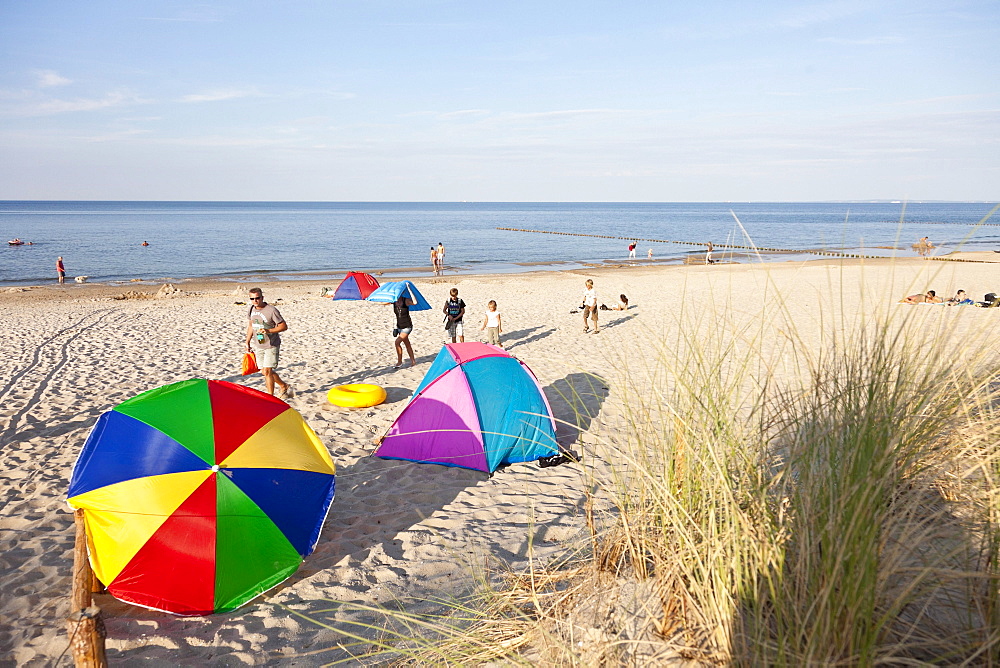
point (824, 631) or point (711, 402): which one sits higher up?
point (711, 402)

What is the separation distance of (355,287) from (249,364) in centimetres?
978

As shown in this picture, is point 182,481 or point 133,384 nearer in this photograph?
point 182,481

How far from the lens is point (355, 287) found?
64.7 ft

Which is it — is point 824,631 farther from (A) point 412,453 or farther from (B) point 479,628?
(A) point 412,453

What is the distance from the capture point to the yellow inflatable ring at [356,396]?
9.02m

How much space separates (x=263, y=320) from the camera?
8.91 meters

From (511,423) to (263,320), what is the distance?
4332 mm

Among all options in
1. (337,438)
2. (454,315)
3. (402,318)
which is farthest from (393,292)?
(337,438)

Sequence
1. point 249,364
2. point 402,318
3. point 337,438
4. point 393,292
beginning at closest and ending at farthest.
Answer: point 337,438, point 249,364, point 402,318, point 393,292

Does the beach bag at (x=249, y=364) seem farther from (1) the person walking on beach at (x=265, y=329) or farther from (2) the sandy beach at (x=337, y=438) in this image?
(1) the person walking on beach at (x=265, y=329)

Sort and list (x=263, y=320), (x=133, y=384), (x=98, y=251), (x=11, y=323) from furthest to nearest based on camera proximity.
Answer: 1. (x=98, y=251)
2. (x=11, y=323)
3. (x=133, y=384)
4. (x=263, y=320)

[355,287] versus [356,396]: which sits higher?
[355,287]

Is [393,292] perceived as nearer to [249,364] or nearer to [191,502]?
[249,364]

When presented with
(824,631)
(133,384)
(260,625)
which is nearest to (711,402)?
(824,631)
